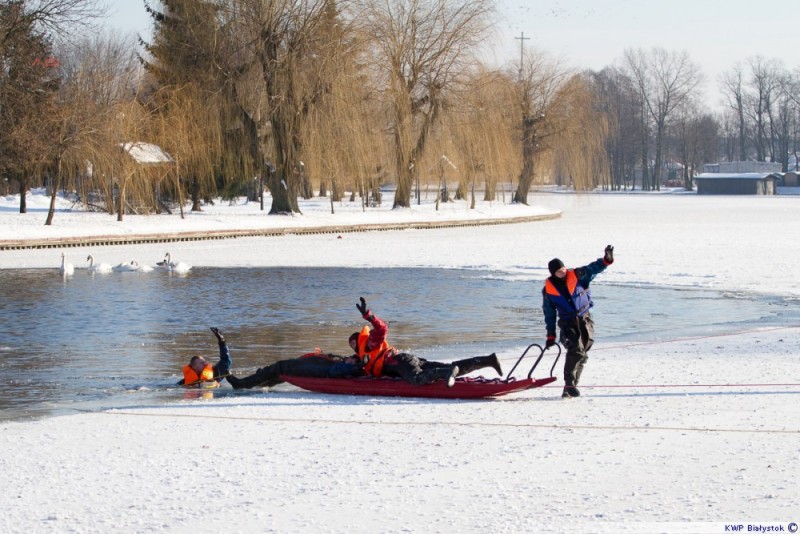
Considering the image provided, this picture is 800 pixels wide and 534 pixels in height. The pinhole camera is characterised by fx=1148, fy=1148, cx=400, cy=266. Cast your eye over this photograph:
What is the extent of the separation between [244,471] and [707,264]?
21013mm

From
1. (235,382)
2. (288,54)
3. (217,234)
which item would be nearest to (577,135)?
(288,54)

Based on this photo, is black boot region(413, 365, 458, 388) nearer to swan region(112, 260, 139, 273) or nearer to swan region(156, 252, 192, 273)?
swan region(156, 252, 192, 273)

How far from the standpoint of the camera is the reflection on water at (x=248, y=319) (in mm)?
12931

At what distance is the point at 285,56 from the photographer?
4688 cm

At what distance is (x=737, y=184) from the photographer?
12106cm

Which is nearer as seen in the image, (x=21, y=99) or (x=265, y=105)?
(x=21, y=99)

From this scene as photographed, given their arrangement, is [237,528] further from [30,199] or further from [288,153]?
[30,199]

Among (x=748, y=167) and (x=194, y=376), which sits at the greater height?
(x=748, y=167)

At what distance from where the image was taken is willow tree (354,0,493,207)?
5197 cm

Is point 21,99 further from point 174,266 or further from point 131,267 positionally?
point 174,266

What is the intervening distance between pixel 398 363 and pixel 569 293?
176cm

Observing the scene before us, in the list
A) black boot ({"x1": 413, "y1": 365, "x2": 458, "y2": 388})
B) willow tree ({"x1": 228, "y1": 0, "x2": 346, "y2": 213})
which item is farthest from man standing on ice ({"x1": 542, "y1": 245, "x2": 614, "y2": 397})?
willow tree ({"x1": 228, "y1": 0, "x2": 346, "y2": 213})

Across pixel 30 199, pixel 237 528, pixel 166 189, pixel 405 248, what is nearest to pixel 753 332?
pixel 237 528

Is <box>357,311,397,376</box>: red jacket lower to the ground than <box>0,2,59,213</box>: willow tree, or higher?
lower
